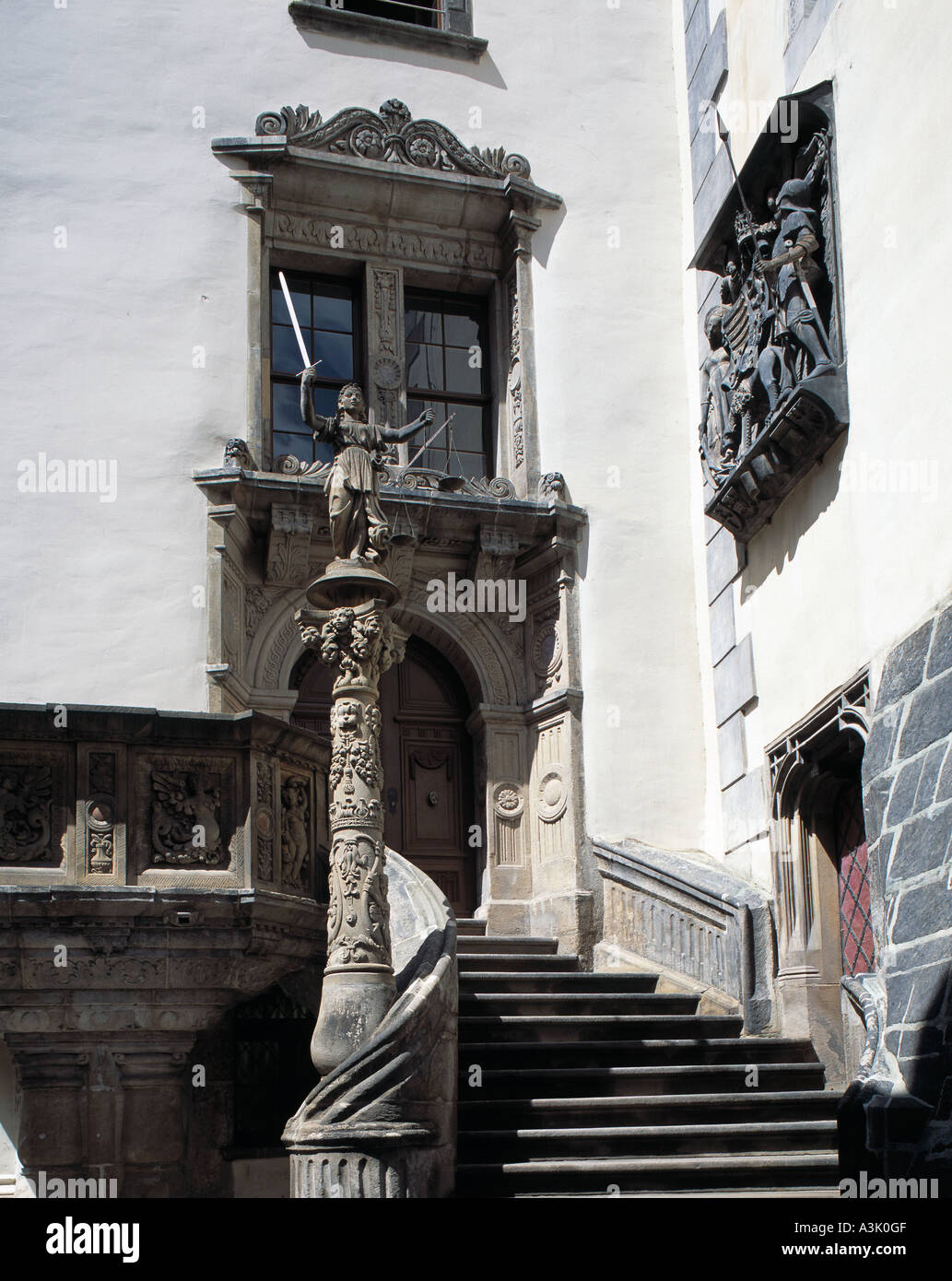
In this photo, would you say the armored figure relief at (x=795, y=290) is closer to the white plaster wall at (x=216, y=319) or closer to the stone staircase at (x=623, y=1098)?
the white plaster wall at (x=216, y=319)

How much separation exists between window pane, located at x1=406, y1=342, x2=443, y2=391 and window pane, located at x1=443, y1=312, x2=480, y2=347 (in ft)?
0.57

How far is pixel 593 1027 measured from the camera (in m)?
9.80

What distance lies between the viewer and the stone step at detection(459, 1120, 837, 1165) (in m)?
8.34

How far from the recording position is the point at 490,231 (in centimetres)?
1357

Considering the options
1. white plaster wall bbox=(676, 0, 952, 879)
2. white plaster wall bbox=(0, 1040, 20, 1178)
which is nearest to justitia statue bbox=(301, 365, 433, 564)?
white plaster wall bbox=(676, 0, 952, 879)

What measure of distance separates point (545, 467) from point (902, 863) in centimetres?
568

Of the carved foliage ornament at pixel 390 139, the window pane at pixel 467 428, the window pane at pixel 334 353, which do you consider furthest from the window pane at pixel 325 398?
the carved foliage ornament at pixel 390 139

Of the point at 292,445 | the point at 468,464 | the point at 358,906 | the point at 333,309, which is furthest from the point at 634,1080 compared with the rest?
the point at 333,309

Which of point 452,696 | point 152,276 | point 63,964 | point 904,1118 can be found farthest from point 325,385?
point 904,1118

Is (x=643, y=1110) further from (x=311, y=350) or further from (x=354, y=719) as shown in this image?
(x=311, y=350)

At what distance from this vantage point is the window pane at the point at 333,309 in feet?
44.2

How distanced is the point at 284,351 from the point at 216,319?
32.6 inches

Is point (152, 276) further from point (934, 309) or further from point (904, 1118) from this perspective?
point (904, 1118)
